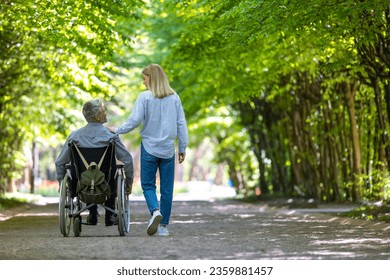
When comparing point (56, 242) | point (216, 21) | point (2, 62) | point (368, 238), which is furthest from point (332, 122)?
point (56, 242)

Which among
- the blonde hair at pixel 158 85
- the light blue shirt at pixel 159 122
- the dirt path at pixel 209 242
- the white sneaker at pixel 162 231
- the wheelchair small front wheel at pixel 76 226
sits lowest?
the dirt path at pixel 209 242

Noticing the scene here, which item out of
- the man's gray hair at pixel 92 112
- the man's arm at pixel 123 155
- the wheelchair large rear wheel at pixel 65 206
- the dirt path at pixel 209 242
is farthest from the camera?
the man's gray hair at pixel 92 112

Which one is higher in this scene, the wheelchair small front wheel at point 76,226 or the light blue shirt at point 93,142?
the light blue shirt at point 93,142

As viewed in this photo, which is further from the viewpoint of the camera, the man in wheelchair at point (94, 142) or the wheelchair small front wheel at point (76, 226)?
the man in wheelchair at point (94, 142)

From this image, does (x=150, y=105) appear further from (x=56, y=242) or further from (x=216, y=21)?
(x=216, y=21)

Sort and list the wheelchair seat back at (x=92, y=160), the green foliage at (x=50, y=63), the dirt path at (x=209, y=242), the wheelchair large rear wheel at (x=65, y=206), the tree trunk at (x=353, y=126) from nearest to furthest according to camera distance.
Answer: the dirt path at (x=209, y=242)
the wheelchair large rear wheel at (x=65, y=206)
the wheelchair seat back at (x=92, y=160)
the green foliage at (x=50, y=63)
the tree trunk at (x=353, y=126)

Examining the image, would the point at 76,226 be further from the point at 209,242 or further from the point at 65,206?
the point at 209,242

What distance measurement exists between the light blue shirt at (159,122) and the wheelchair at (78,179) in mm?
391

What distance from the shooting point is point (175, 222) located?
1664cm

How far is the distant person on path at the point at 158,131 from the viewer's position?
12219 mm

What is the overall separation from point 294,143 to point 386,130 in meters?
9.95

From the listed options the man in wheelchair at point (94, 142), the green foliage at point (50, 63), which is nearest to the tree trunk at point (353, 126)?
the green foliage at point (50, 63)

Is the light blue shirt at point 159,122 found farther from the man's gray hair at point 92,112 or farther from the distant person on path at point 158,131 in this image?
the man's gray hair at point 92,112

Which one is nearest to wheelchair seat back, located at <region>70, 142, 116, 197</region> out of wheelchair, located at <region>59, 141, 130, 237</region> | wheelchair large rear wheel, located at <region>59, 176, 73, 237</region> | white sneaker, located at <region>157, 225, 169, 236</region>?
wheelchair, located at <region>59, 141, 130, 237</region>
